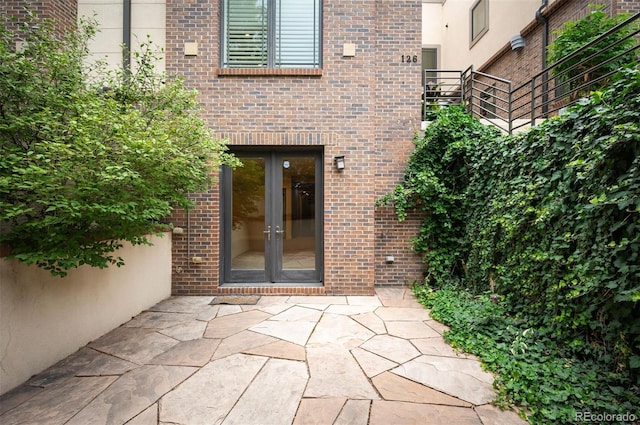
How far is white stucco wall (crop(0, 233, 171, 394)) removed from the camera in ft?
7.45

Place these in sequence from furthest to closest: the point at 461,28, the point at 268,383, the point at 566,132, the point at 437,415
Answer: the point at 461,28 → the point at 566,132 → the point at 268,383 → the point at 437,415

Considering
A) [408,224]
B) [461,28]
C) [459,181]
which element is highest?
[461,28]

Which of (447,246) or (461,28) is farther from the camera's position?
(461,28)

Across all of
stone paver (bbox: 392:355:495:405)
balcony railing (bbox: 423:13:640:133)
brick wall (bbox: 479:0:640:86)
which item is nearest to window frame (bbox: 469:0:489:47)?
brick wall (bbox: 479:0:640:86)

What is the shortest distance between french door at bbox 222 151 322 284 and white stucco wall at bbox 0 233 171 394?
151cm

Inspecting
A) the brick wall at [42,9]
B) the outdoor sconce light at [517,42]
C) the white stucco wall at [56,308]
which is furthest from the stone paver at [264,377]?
the outdoor sconce light at [517,42]

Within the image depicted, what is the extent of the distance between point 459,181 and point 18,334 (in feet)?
20.1

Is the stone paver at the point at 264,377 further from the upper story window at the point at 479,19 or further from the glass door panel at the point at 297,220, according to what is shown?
the upper story window at the point at 479,19

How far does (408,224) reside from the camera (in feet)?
17.1

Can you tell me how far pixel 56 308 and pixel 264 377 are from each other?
2.24 m

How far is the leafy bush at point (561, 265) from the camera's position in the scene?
81.4 inches

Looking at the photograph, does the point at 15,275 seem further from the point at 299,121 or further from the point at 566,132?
the point at 566,132

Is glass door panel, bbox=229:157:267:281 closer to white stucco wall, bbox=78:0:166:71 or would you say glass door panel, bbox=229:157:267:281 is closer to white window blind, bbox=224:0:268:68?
white window blind, bbox=224:0:268:68

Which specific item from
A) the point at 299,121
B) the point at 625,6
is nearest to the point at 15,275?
the point at 299,121
